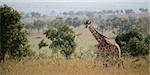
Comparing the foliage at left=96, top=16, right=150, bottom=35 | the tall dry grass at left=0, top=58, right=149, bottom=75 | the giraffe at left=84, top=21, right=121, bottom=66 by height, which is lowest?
the tall dry grass at left=0, top=58, right=149, bottom=75

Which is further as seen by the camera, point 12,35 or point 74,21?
point 12,35

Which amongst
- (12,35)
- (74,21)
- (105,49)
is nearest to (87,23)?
(74,21)

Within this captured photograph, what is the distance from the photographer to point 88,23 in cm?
473

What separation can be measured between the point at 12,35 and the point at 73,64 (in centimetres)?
66

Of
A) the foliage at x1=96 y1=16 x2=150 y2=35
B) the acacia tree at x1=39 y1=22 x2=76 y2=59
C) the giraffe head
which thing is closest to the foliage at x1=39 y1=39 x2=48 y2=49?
the acacia tree at x1=39 y1=22 x2=76 y2=59

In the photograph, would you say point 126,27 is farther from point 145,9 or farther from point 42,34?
point 42,34

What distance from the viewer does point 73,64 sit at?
479 centimetres

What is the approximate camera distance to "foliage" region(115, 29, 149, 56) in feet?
15.6

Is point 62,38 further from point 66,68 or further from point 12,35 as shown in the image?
point 12,35

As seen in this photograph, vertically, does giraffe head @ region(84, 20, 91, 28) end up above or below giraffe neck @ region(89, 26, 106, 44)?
above

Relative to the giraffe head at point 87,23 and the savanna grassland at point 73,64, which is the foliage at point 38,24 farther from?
the giraffe head at point 87,23

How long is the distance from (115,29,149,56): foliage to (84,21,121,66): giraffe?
2.7 inches

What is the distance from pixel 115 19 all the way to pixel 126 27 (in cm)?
14

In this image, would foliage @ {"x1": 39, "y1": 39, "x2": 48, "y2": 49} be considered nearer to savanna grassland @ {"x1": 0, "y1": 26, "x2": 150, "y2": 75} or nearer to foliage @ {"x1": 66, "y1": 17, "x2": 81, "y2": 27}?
savanna grassland @ {"x1": 0, "y1": 26, "x2": 150, "y2": 75}
